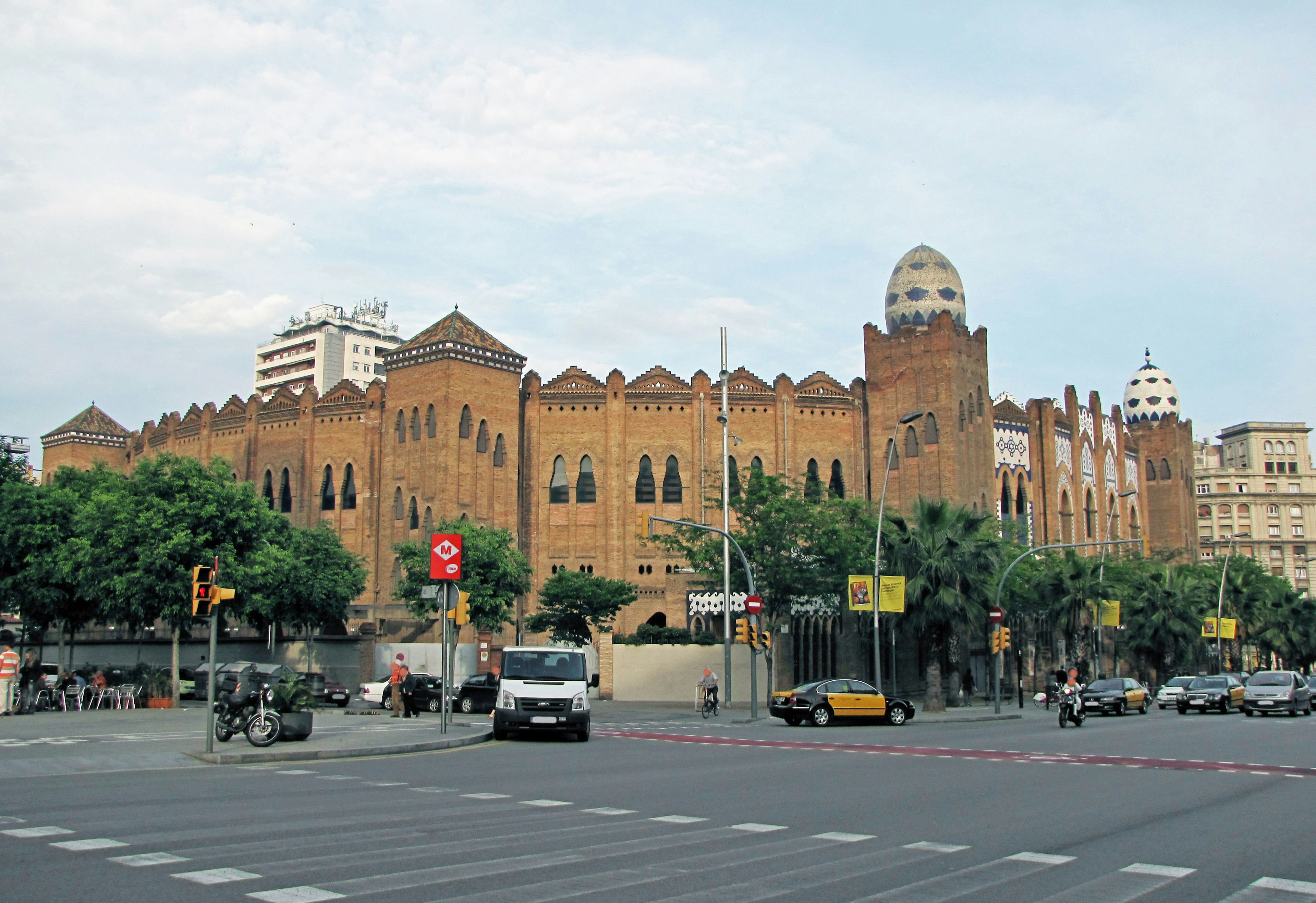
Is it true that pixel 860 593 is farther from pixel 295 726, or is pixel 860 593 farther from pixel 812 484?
pixel 295 726

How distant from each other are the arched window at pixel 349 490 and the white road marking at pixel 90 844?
51.0 m

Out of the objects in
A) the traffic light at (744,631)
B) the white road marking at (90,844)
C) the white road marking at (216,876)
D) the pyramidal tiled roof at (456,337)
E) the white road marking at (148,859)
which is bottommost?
the white road marking at (90,844)

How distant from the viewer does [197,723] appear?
25734 mm

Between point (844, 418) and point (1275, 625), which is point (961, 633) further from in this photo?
point (1275, 625)

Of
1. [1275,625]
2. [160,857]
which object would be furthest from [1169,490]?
[160,857]

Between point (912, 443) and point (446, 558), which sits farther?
point (912, 443)

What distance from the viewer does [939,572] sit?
1417 inches

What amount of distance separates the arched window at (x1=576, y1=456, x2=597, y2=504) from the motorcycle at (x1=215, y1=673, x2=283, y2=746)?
38900mm

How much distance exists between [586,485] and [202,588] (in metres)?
41.7

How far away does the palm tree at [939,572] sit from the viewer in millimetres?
35938

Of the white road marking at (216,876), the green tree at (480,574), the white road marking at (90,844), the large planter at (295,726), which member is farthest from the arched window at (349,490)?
the white road marking at (216,876)

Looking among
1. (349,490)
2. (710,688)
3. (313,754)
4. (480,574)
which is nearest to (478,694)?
(710,688)

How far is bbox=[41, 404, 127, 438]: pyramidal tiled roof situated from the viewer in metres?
72.5

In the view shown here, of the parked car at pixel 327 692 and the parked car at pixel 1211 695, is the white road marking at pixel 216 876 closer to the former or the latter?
the parked car at pixel 327 692
